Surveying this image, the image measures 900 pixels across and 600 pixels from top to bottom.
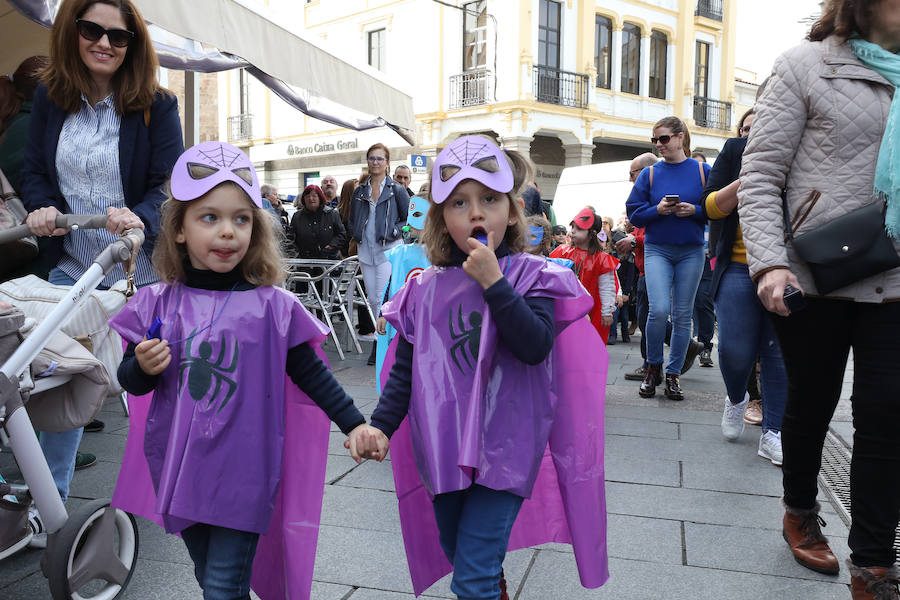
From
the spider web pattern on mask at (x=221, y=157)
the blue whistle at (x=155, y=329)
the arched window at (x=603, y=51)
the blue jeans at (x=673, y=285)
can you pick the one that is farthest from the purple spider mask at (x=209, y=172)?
the arched window at (x=603, y=51)

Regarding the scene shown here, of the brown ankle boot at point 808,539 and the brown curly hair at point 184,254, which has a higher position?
the brown curly hair at point 184,254

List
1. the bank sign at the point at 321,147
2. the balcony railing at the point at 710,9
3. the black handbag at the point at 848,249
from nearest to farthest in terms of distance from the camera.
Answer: the black handbag at the point at 848,249 → the bank sign at the point at 321,147 → the balcony railing at the point at 710,9

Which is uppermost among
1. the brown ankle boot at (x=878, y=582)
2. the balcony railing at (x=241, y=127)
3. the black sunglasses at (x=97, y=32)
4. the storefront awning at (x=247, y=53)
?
the balcony railing at (x=241, y=127)

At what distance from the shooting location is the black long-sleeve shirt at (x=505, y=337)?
6.37ft

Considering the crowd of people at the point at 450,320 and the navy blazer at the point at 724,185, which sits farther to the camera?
the navy blazer at the point at 724,185

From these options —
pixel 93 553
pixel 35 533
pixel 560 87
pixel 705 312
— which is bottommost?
pixel 35 533

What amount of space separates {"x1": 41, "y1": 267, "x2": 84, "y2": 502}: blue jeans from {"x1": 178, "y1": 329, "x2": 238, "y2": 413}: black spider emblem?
→ 110cm

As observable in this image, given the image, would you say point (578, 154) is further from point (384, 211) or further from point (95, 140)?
point (95, 140)

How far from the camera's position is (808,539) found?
2.86 meters

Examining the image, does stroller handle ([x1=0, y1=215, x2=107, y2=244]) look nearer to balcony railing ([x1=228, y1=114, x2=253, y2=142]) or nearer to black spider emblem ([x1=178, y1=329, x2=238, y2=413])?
black spider emblem ([x1=178, y1=329, x2=238, y2=413])

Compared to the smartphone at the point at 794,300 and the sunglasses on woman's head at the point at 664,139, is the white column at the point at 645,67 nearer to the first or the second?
the sunglasses on woman's head at the point at 664,139

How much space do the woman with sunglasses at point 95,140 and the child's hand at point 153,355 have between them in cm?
97

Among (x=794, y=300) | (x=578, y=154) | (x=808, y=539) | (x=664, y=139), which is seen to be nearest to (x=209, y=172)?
(x=794, y=300)

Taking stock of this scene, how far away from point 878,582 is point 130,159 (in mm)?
2712
